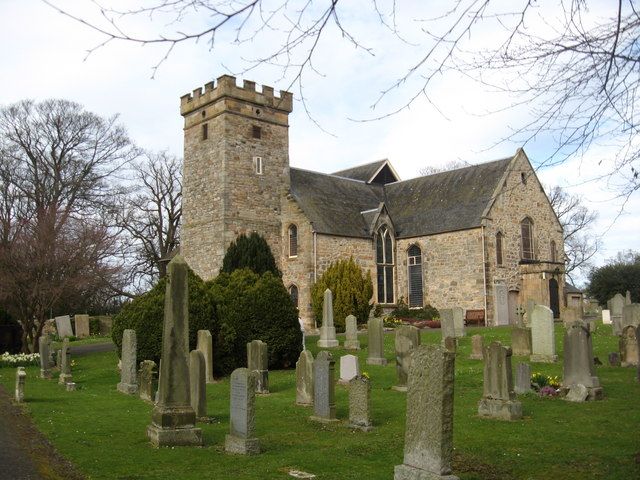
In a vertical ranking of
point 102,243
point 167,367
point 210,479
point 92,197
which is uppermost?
point 92,197

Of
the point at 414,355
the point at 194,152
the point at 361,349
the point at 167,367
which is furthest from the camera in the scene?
the point at 194,152

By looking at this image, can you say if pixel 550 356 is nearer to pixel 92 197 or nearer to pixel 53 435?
pixel 53 435

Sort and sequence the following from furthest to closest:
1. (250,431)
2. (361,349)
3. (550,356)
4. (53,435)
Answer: (361,349), (550,356), (53,435), (250,431)

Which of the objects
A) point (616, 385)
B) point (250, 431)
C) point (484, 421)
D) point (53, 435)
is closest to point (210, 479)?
point (250, 431)

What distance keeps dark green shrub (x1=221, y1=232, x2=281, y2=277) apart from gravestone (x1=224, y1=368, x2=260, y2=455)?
19.1 m

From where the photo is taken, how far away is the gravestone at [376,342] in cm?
1686

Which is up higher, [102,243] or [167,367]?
[102,243]

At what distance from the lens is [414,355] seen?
19.7 ft

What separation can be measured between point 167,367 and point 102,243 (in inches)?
747

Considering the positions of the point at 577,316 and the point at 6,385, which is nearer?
the point at 6,385

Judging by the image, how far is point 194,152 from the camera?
33719 millimetres

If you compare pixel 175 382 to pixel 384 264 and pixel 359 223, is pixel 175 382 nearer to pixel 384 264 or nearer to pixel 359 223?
pixel 359 223

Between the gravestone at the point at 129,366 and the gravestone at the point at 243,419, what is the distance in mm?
6226

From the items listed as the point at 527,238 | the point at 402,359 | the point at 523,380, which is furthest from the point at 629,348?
the point at 527,238
